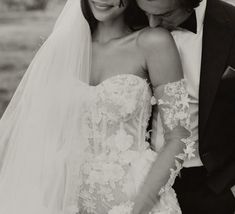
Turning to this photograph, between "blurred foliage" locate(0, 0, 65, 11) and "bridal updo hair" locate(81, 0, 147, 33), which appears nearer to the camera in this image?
"bridal updo hair" locate(81, 0, 147, 33)

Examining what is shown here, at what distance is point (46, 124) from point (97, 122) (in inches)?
6.4

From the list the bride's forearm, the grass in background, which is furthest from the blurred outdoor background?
the bride's forearm

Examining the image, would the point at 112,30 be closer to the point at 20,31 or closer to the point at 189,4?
the point at 189,4

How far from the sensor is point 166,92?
4.79 ft

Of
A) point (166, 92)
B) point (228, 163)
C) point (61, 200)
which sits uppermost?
point (166, 92)

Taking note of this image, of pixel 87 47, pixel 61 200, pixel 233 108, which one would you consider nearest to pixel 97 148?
pixel 61 200

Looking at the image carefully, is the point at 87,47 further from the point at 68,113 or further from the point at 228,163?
the point at 228,163

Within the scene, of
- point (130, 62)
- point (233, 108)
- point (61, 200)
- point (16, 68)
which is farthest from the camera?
point (16, 68)

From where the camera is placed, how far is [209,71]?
1.60 metres

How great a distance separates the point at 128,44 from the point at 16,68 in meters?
0.82

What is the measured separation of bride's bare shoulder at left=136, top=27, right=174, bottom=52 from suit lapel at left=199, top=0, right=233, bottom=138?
17cm

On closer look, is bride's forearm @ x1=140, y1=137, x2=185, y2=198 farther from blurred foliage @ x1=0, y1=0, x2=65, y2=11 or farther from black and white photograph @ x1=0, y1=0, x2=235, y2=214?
blurred foliage @ x1=0, y1=0, x2=65, y2=11

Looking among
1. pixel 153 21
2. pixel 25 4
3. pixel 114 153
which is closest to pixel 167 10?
pixel 153 21

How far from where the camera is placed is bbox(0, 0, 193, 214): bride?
1.44m
